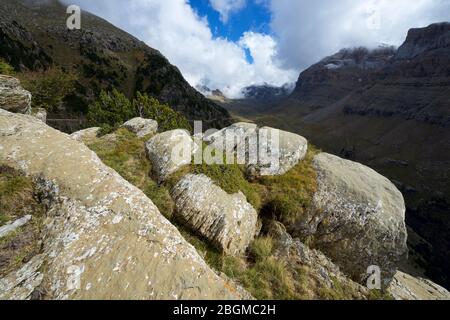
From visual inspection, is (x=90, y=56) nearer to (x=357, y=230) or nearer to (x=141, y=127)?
(x=141, y=127)

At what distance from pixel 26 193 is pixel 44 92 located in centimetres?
3555

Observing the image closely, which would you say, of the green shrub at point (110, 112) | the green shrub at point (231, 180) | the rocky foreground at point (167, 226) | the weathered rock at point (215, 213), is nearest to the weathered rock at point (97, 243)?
the rocky foreground at point (167, 226)

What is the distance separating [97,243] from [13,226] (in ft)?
8.33

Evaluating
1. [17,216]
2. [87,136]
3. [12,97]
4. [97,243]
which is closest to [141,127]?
[87,136]

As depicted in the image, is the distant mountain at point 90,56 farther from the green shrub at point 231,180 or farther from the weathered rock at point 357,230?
the weathered rock at point 357,230

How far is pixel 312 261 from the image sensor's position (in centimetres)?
1080

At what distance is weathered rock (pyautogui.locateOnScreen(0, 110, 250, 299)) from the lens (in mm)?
5723

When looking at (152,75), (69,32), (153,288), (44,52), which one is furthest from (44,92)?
(69,32)

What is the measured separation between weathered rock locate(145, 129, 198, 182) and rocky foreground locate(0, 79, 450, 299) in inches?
2.6

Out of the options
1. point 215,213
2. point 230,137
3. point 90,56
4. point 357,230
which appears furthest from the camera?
point 90,56

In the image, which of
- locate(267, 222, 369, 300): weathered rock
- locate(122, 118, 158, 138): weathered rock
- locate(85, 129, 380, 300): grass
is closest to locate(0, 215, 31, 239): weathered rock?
locate(85, 129, 380, 300): grass

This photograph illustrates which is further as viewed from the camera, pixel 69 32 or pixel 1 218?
pixel 69 32

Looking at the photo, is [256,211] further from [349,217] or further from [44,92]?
[44,92]

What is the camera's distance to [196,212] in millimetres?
9703
